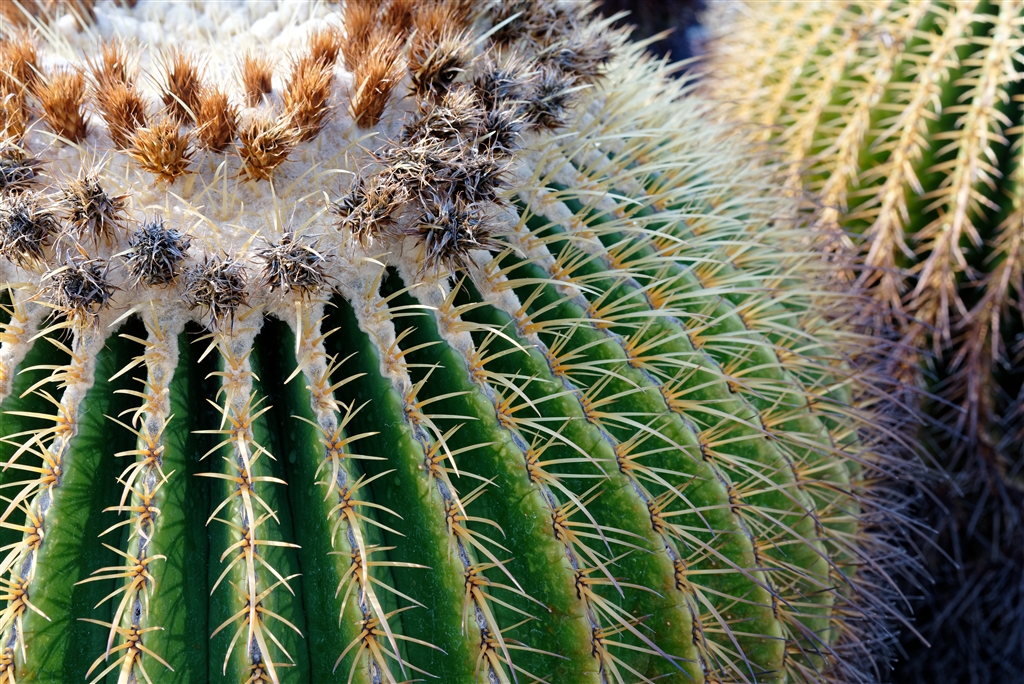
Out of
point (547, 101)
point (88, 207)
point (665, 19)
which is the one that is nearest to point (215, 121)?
point (88, 207)

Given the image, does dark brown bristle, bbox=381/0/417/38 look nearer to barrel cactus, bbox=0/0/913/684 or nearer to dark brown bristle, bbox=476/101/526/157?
barrel cactus, bbox=0/0/913/684

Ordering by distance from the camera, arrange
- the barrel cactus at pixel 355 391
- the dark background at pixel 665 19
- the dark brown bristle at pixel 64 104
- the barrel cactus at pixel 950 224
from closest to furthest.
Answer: the barrel cactus at pixel 355 391, the dark brown bristle at pixel 64 104, the barrel cactus at pixel 950 224, the dark background at pixel 665 19

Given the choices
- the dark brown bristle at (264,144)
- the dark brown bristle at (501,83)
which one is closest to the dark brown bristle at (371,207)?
the dark brown bristle at (264,144)

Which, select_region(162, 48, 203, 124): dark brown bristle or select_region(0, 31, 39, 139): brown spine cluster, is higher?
select_region(0, 31, 39, 139): brown spine cluster

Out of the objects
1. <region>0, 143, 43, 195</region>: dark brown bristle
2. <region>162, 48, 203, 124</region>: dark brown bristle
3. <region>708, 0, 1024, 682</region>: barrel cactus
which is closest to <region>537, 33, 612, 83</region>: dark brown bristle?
<region>162, 48, 203, 124</region>: dark brown bristle

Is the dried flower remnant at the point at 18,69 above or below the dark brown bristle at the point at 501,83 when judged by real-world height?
above

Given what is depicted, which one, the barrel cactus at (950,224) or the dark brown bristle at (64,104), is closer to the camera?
the dark brown bristle at (64,104)

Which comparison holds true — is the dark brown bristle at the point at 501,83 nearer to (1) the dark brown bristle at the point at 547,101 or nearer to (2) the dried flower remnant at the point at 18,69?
(1) the dark brown bristle at the point at 547,101
